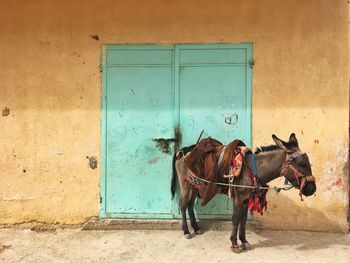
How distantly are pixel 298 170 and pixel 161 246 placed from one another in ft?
5.72

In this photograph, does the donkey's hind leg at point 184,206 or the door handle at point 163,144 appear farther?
the door handle at point 163,144

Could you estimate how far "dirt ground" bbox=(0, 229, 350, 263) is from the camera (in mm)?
4270

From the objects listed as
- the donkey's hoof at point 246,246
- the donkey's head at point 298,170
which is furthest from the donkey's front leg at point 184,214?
the donkey's head at point 298,170

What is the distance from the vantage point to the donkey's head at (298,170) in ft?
13.0

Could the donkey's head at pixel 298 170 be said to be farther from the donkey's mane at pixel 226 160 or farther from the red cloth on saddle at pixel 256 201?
the donkey's mane at pixel 226 160

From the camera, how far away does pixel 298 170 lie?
4.01 m

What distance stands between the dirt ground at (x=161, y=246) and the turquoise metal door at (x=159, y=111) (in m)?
0.41

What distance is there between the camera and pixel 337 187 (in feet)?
16.6

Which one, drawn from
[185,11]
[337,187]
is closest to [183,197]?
[337,187]

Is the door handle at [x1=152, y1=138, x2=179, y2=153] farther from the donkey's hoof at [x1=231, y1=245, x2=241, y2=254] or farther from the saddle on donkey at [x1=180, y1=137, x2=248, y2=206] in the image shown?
the donkey's hoof at [x1=231, y1=245, x2=241, y2=254]

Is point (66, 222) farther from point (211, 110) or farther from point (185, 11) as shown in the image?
point (185, 11)

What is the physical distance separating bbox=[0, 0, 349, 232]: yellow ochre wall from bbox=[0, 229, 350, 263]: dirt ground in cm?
29

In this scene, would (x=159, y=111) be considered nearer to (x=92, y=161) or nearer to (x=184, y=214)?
(x=92, y=161)

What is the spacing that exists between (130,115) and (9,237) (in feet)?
6.91
